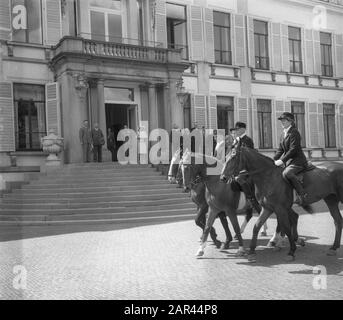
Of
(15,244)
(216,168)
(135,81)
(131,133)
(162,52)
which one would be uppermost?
(162,52)

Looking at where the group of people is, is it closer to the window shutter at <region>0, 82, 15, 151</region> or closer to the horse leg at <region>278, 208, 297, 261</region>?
the horse leg at <region>278, 208, 297, 261</region>

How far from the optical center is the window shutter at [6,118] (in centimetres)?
1905

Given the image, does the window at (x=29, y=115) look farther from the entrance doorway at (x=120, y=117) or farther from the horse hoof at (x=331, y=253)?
the horse hoof at (x=331, y=253)

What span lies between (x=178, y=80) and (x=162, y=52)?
133 cm

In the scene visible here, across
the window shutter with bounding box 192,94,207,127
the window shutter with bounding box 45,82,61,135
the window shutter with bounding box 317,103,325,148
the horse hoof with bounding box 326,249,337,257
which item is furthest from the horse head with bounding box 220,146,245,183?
the window shutter with bounding box 317,103,325,148

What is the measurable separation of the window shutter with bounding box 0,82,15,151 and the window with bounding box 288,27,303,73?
15.2m

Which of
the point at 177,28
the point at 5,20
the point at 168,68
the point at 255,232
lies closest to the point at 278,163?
the point at 255,232

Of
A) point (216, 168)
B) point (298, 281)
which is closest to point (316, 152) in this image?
point (216, 168)

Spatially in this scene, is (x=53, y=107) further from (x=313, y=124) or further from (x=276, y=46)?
(x=313, y=124)

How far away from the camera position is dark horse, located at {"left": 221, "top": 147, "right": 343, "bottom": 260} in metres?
8.24

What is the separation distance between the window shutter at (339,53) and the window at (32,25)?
57.0 ft

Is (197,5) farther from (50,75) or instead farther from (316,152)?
(316,152)

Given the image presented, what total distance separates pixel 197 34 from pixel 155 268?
1762cm

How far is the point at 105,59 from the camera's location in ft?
63.2
